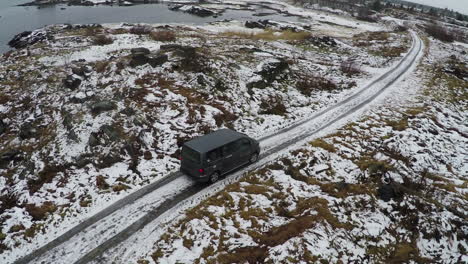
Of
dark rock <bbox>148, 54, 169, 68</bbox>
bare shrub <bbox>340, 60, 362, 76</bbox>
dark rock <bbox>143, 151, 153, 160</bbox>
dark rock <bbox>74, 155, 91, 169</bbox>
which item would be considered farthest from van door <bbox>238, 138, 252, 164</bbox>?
bare shrub <bbox>340, 60, 362, 76</bbox>

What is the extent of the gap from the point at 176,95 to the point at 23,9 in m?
103

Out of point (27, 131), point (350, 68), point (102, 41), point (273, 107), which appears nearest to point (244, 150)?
point (273, 107)

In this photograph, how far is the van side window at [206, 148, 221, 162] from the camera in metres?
16.0

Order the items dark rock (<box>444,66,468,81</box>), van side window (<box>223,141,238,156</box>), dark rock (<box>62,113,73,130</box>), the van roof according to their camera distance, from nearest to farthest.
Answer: the van roof, van side window (<box>223,141,238,156</box>), dark rock (<box>62,113,73,130</box>), dark rock (<box>444,66,468,81</box>)

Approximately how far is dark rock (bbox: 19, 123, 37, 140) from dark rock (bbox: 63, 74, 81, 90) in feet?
19.1

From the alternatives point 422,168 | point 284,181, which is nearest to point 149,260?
point 284,181

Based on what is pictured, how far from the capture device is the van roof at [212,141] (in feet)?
53.0

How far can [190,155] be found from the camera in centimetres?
1620

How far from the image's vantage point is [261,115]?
25.3m

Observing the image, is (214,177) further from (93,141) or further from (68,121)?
(68,121)

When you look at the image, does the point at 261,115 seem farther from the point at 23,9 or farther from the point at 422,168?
the point at 23,9

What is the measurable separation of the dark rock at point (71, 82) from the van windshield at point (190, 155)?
14583mm

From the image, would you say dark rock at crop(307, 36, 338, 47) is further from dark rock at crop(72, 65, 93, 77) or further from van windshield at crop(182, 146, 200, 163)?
van windshield at crop(182, 146, 200, 163)

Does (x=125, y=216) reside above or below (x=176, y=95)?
below
